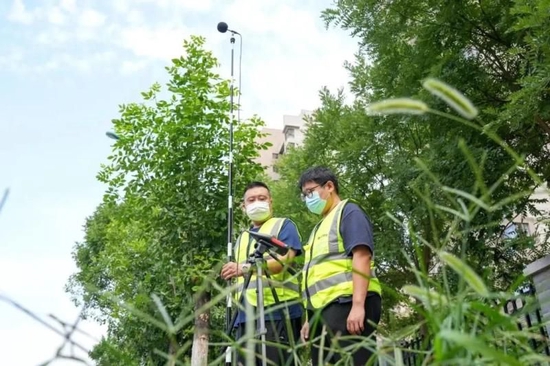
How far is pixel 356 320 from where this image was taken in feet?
8.42

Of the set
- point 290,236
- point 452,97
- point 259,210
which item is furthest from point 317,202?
point 452,97

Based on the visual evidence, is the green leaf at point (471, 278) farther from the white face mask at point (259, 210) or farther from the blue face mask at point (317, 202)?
the white face mask at point (259, 210)

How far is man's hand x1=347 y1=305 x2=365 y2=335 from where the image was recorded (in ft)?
8.38

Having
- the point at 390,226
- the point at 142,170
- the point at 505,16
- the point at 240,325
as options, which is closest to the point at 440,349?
the point at 240,325

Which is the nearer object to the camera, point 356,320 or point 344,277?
point 356,320

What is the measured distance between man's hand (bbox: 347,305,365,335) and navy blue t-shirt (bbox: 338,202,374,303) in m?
0.18

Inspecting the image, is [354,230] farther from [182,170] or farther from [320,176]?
[182,170]

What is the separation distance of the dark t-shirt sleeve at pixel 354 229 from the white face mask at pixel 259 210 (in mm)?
857

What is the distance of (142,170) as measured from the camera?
9.09m

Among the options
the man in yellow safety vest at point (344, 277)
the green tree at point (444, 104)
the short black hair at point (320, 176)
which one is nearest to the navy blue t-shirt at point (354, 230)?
the man in yellow safety vest at point (344, 277)

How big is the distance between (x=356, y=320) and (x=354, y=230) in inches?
17.5

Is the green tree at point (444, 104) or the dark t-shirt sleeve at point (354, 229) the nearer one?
the dark t-shirt sleeve at point (354, 229)

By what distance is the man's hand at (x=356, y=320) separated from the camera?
255cm

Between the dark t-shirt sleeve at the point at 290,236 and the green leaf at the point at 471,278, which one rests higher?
the dark t-shirt sleeve at the point at 290,236
